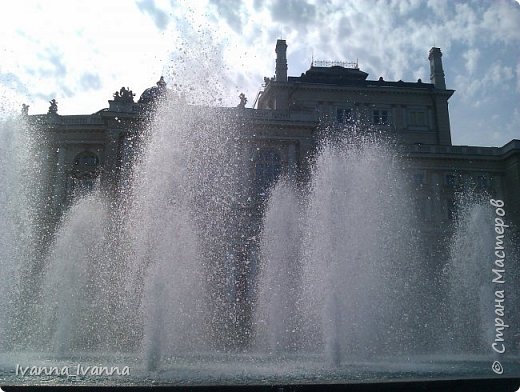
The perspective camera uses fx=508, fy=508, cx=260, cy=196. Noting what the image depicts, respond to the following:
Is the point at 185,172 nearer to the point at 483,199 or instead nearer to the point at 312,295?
the point at 312,295

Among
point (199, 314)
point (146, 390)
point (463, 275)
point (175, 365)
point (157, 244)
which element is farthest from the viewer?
point (463, 275)

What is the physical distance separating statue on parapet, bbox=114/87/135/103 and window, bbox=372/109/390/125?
59.6ft

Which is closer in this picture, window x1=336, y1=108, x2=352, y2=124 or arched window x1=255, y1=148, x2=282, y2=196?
arched window x1=255, y1=148, x2=282, y2=196

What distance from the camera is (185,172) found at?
16781 millimetres

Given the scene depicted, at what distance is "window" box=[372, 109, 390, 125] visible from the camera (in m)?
39.3

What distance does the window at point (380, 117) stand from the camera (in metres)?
39.3

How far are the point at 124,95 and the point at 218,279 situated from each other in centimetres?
1416

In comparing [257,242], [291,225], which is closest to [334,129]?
[257,242]

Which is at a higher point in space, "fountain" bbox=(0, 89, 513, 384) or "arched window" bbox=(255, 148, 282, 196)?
"arched window" bbox=(255, 148, 282, 196)

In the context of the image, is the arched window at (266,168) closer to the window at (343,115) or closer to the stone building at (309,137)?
the stone building at (309,137)

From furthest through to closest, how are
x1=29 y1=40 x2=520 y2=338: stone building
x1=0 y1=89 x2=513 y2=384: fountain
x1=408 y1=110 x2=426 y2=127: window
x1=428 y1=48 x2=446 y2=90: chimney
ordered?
x1=428 y1=48 x2=446 y2=90: chimney
x1=408 y1=110 x2=426 y2=127: window
x1=29 y1=40 x2=520 y2=338: stone building
x1=0 y1=89 x2=513 y2=384: fountain

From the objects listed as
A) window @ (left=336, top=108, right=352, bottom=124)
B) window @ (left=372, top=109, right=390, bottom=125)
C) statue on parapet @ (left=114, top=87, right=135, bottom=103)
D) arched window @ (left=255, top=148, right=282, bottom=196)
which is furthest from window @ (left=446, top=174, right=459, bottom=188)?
statue on parapet @ (left=114, top=87, right=135, bottom=103)

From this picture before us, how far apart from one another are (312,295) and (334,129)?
19554 mm

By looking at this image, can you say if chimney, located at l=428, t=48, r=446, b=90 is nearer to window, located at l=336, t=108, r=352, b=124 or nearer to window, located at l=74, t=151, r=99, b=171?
window, located at l=336, t=108, r=352, b=124
